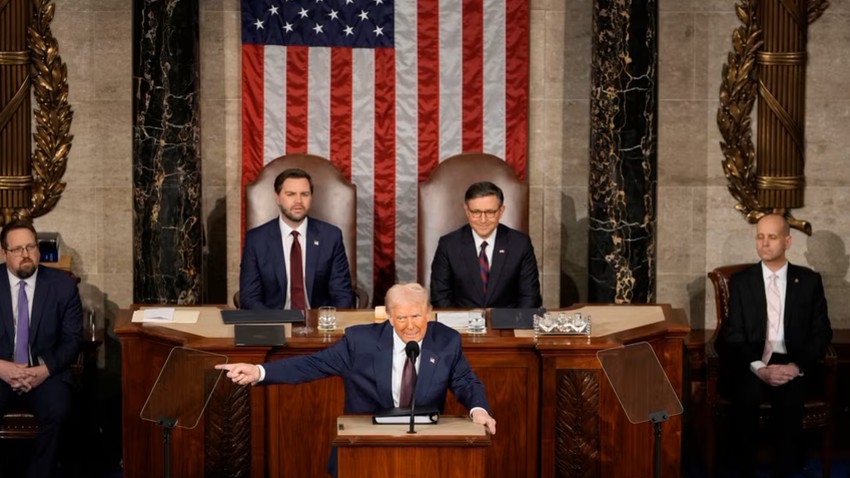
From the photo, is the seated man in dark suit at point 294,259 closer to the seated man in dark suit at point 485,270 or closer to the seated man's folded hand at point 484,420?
the seated man in dark suit at point 485,270

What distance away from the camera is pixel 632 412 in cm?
518

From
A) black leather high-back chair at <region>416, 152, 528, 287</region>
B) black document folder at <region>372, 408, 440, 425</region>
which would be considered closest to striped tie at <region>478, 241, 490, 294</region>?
black leather high-back chair at <region>416, 152, 528, 287</region>

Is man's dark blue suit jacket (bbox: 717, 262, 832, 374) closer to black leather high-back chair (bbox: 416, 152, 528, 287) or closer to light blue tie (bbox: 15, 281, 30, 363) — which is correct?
black leather high-back chair (bbox: 416, 152, 528, 287)

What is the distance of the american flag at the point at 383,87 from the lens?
919 centimetres

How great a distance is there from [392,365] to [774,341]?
120 inches

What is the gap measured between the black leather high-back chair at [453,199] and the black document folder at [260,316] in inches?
74.9

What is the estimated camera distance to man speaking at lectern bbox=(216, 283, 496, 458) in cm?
550

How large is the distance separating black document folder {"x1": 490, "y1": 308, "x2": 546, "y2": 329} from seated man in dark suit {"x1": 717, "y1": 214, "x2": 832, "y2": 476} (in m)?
1.43

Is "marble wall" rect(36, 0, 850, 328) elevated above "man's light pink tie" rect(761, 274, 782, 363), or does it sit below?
above

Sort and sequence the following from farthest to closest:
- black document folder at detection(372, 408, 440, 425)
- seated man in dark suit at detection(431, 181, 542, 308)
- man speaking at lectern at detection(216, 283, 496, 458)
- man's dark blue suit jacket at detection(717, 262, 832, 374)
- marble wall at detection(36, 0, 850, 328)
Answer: marble wall at detection(36, 0, 850, 328) → seated man in dark suit at detection(431, 181, 542, 308) → man's dark blue suit jacket at detection(717, 262, 832, 374) → man speaking at lectern at detection(216, 283, 496, 458) → black document folder at detection(372, 408, 440, 425)

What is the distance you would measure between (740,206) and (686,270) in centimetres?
60

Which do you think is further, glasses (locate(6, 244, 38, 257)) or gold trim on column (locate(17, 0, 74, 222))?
gold trim on column (locate(17, 0, 74, 222))

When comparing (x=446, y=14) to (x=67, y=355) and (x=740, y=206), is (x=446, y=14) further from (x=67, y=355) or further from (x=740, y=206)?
(x=67, y=355)

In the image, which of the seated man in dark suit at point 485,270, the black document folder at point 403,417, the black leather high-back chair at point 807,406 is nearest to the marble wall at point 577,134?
the black leather high-back chair at point 807,406
